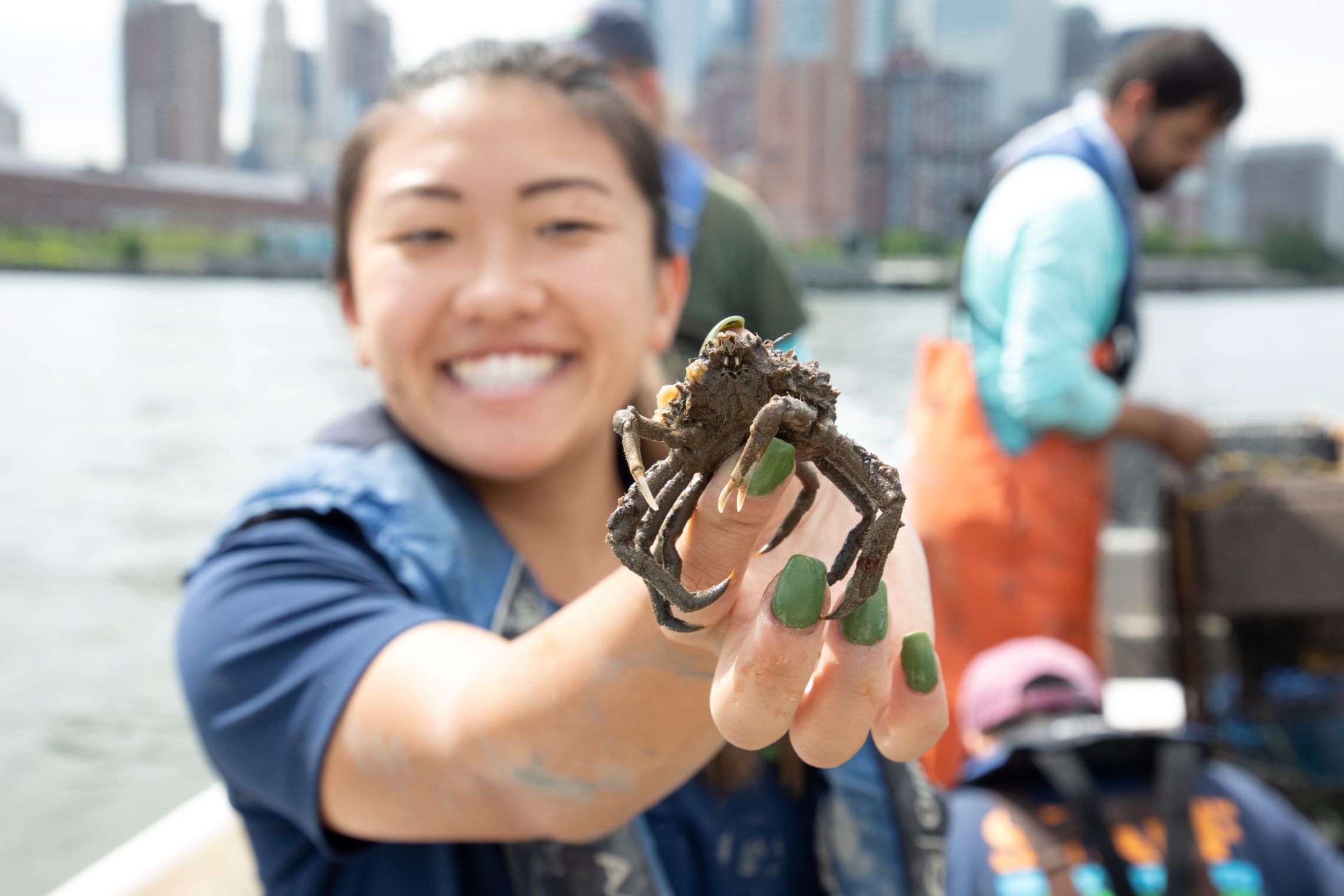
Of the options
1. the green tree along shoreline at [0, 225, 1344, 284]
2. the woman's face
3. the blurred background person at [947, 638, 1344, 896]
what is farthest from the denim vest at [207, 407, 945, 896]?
the green tree along shoreline at [0, 225, 1344, 284]

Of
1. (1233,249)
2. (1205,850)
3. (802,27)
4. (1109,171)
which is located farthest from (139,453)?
(1233,249)

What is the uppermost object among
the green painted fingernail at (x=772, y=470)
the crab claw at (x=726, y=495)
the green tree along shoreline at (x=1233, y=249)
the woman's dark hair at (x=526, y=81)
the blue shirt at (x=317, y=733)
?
the green tree along shoreline at (x=1233, y=249)

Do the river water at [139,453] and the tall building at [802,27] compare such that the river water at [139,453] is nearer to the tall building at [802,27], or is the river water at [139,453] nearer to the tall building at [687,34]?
the tall building at [802,27]

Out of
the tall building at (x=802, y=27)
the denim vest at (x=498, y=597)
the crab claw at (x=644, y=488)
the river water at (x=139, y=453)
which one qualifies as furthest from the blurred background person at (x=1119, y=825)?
the tall building at (x=802, y=27)

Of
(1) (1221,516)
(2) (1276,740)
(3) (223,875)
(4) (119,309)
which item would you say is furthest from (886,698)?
(4) (119,309)

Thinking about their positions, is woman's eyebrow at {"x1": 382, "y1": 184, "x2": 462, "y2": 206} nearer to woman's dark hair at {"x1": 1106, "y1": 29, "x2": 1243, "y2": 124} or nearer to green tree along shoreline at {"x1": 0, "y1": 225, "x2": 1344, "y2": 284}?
woman's dark hair at {"x1": 1106, "y1": 29, "x2": 1243, "y2": 124}

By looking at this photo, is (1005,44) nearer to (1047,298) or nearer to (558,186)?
(1047,298)
